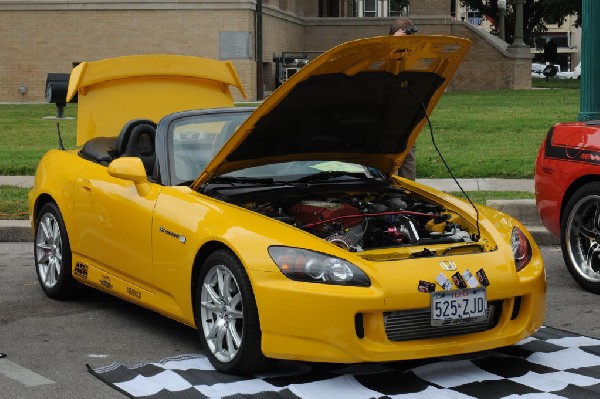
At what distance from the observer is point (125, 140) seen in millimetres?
8070

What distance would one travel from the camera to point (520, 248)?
6520mm

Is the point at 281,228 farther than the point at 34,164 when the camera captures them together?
No

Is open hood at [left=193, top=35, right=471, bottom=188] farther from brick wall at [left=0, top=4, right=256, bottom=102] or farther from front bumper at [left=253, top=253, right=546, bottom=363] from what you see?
brick wall at [left=0, top=4, right=256, bottom=102]

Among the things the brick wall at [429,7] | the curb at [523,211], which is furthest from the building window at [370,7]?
the curb at [523,211]

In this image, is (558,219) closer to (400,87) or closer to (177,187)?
(400,87)

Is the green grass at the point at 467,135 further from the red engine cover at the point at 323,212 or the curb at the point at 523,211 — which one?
the red engine cover at the point at 323,212

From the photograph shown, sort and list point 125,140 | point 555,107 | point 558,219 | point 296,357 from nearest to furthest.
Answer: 1. point 296,357
2. point 125,140
3. point 558,219
4. point 555,107

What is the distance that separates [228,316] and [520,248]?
1607 mm

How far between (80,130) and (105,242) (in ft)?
6.76

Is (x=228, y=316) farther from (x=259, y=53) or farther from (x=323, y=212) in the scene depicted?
(x=259, y=53)

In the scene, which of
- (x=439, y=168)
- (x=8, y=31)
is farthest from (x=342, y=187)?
(x=8, y=31)

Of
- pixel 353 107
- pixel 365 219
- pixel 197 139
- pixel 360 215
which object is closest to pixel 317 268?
pixel 360 215

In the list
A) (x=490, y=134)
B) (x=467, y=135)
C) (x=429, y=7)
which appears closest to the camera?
(x=467, y=135)

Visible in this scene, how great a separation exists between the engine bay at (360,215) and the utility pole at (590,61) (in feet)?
16.1
